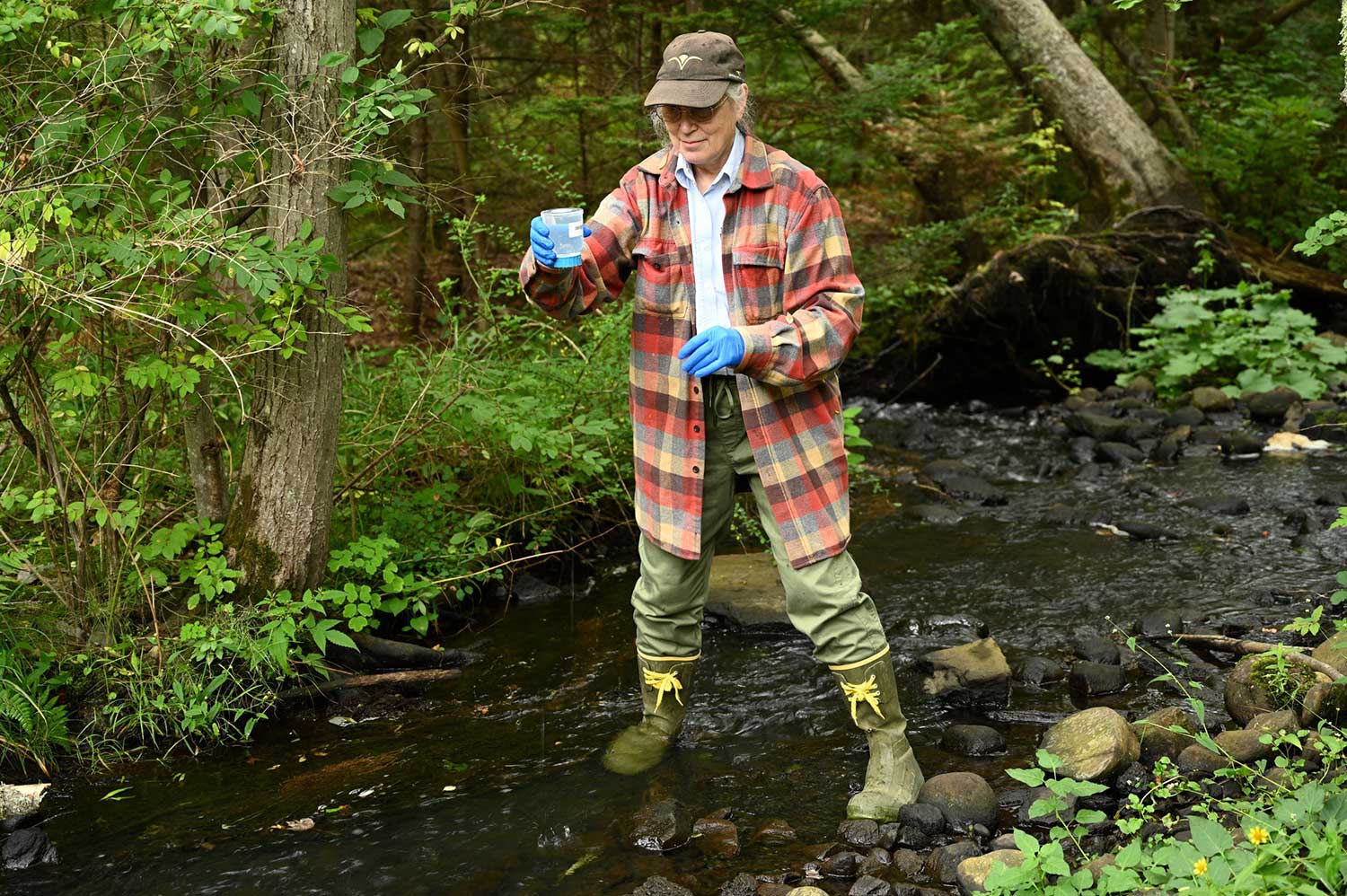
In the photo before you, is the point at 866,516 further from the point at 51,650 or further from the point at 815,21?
the point at 51,650

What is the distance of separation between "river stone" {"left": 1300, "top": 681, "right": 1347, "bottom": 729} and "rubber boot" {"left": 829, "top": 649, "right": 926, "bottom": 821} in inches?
45.5

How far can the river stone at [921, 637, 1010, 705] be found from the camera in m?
4.32

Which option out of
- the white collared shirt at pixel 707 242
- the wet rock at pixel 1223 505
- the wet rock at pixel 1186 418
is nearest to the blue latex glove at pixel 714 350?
the white collared shirt at pixel 707 242

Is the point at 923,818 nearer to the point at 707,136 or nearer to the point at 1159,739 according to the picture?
the point at 1159,739

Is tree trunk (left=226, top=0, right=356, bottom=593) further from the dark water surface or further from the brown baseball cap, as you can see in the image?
the brown baseball cap

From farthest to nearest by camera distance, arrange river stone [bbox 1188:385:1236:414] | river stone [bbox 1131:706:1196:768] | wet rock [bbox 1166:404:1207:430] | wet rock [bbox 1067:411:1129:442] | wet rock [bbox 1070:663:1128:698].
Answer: river stone [bbox 1188:385:1236:414]
wet rock [bbox 1166:404:1207:430]
wet rock [bbox 1067:411:1129:442]
wet rock [bbox 1070:663:1128:698]
river stone [bbox 1131:706:1196:768]

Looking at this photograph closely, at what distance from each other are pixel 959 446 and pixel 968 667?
186 inches

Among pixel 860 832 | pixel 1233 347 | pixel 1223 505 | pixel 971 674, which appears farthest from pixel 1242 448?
pixel 860 832

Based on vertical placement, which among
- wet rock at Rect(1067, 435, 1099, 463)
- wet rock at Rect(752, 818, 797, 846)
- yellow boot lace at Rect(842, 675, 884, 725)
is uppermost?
yellow boot lace at Rect(842, 675, 884, 725)

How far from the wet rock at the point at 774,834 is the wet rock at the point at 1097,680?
142 centimetres

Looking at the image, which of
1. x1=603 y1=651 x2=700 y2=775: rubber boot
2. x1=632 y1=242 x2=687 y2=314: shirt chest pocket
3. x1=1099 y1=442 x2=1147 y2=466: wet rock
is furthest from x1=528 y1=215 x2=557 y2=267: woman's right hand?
x1=1099 y1=442 x2=1147 y2=466: wet rock

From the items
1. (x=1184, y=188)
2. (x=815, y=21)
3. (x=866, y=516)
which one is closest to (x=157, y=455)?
(x=866, y=516)

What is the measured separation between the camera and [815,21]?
336 inches

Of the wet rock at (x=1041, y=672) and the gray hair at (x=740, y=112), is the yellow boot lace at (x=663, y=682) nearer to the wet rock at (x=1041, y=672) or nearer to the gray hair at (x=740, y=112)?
the wet rock at (x=1041, y=672)
